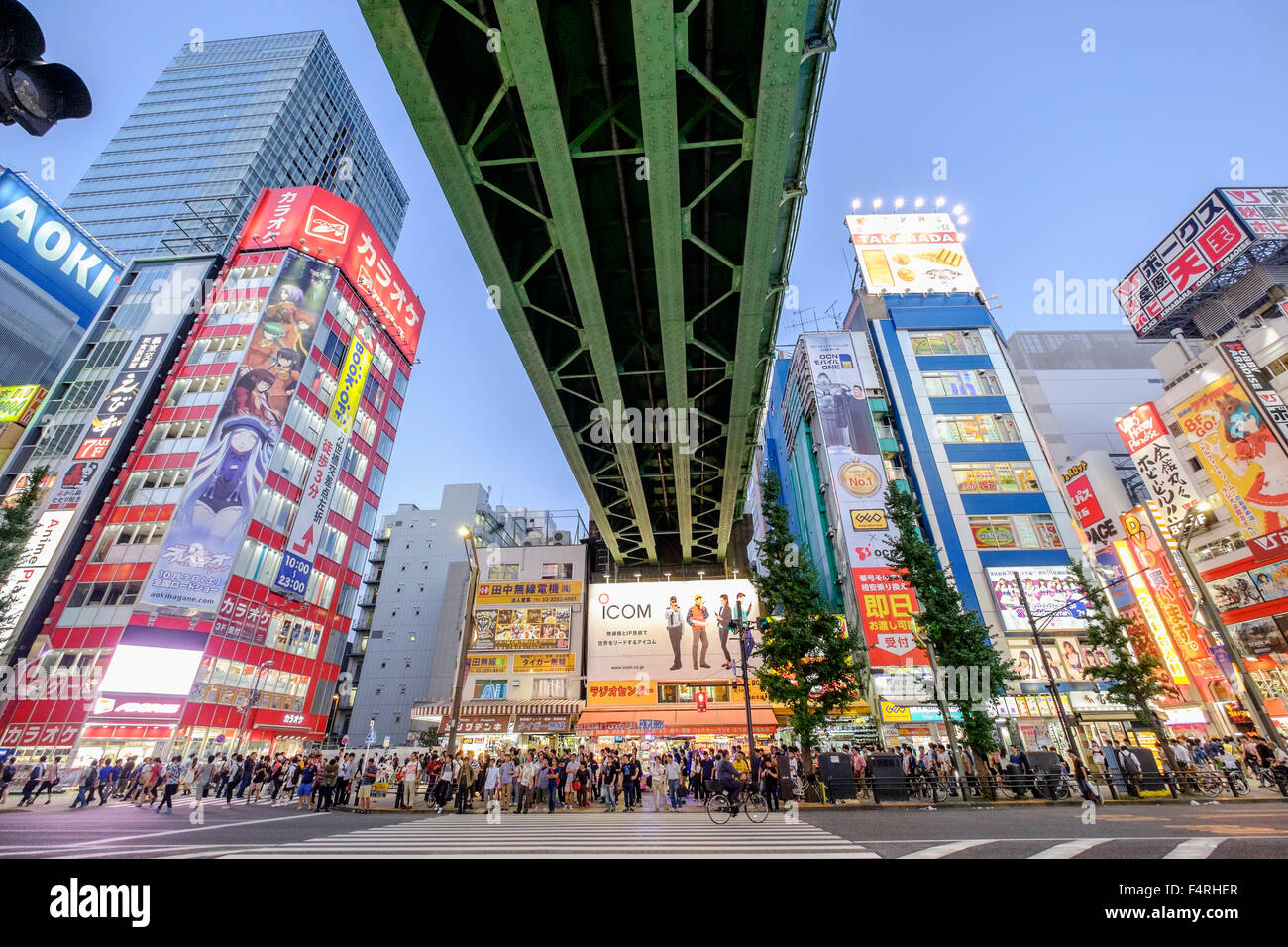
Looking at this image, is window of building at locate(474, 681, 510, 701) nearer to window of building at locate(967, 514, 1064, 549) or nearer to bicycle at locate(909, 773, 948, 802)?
bicycle at locate(909, 773, 948, 802)

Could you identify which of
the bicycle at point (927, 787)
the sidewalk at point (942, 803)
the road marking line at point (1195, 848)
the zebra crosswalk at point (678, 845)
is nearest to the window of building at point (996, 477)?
the sidewalk at point (942, 803)

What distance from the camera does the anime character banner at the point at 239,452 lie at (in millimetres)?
33188

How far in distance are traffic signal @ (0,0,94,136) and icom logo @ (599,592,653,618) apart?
32854 millimetres

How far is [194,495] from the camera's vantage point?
34.9m

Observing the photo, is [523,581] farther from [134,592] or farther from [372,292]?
[372,292]

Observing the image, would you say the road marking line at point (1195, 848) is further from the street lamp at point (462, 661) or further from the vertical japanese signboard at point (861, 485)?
the vertical japanese signboard at point (861, 485)

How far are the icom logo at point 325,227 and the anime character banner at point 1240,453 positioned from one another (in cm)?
6822

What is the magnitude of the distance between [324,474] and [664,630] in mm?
30672

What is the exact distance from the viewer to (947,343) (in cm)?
3966

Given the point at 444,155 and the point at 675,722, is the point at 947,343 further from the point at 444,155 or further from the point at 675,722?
Result: the point at 444,155

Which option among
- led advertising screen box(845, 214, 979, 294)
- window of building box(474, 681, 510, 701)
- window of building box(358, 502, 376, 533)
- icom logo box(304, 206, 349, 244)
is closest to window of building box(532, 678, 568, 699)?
window of building box(474, 681, 510, 701)

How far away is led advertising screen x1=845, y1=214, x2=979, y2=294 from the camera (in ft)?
141

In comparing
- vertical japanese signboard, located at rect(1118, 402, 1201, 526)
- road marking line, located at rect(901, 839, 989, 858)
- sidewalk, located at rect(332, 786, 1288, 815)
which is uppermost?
vertical japanese signboard, located at rect(1118, 402, 1201, 526)
